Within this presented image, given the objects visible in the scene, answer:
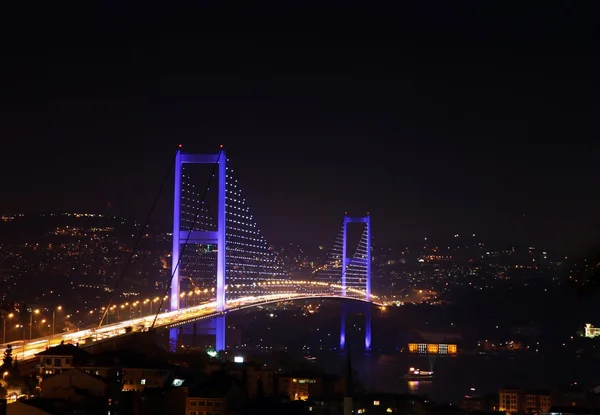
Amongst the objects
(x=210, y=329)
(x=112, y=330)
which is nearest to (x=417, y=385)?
(x=210, y=329)

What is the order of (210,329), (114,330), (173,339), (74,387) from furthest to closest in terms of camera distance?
(210,329) < (173,339) < (114,330) < (74,387)

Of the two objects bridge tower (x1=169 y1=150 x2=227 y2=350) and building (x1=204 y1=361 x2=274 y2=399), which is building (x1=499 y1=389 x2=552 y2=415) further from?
bridge tower (x1=169 y1=150 x2=227 y2=350)

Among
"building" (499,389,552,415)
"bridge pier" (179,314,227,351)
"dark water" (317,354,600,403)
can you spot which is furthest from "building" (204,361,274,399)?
"building" (499,389,552,415)

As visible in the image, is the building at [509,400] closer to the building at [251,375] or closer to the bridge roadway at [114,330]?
the building at [251,375]

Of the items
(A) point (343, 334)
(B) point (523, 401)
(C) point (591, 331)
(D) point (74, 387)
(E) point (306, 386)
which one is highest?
(C) point (591, 331)

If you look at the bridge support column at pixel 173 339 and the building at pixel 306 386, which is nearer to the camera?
the building at pixel 306 386

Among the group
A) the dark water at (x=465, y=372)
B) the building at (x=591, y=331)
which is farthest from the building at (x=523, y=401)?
the building at (x=591, y=331)

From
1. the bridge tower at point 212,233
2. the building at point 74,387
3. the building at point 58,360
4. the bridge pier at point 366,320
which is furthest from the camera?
the bridge pier at point 366,320

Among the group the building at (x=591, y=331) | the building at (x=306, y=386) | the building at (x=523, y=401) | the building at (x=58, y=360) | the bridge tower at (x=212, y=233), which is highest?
the bridge tower at (x=212, y=233)

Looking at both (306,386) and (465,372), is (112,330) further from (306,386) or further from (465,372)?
(465,372)
